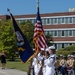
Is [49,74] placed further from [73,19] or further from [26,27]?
[73,19]

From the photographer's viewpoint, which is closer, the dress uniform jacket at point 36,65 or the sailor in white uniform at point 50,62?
the sailor in white uniform at point 50,62

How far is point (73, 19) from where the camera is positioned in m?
81.0

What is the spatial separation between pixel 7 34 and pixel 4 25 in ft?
9.06

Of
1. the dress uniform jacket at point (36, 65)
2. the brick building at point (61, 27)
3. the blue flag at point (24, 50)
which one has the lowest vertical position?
the brick building at point (61, 27)

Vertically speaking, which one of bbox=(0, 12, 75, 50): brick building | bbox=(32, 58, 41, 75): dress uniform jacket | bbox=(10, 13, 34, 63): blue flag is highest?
bbox=(10, 13, 34, 63): blue flag

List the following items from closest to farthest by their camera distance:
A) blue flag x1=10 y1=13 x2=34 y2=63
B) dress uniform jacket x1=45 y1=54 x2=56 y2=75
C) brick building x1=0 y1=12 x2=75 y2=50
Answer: dress uniform jacket x1=45 y1=54 x2=56 y2=75, blue flag x1=10 y1=13 x2=34 y2=63, brick building x1=0 y1=12 x2=75 y2=50

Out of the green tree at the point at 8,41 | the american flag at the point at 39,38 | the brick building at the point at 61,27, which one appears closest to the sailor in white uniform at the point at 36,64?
the american flag at the point at 39,38

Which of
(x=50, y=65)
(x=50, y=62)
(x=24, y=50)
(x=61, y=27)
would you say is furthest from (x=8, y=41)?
(x=50, y=62)

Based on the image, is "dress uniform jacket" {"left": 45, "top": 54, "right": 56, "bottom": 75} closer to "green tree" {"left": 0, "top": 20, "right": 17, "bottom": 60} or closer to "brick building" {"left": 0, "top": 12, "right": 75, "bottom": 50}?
"green tree" {"left": 0, "top": 20, "right": 17, "bottom": 60}

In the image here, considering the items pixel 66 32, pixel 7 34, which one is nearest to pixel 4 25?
pixel 7 34

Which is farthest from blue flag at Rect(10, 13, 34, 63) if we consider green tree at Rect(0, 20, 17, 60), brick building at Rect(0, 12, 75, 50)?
brick building at Rect(0, 12, 75, 50)

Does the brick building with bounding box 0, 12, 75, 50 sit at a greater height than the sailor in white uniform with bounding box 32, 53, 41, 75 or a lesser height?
lesser

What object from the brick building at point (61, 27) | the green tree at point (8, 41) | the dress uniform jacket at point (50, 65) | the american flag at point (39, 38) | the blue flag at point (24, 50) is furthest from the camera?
the brick building at point (61, 27)

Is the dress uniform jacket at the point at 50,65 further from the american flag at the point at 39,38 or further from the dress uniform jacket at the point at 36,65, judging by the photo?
the american flag at the point at 39,38
